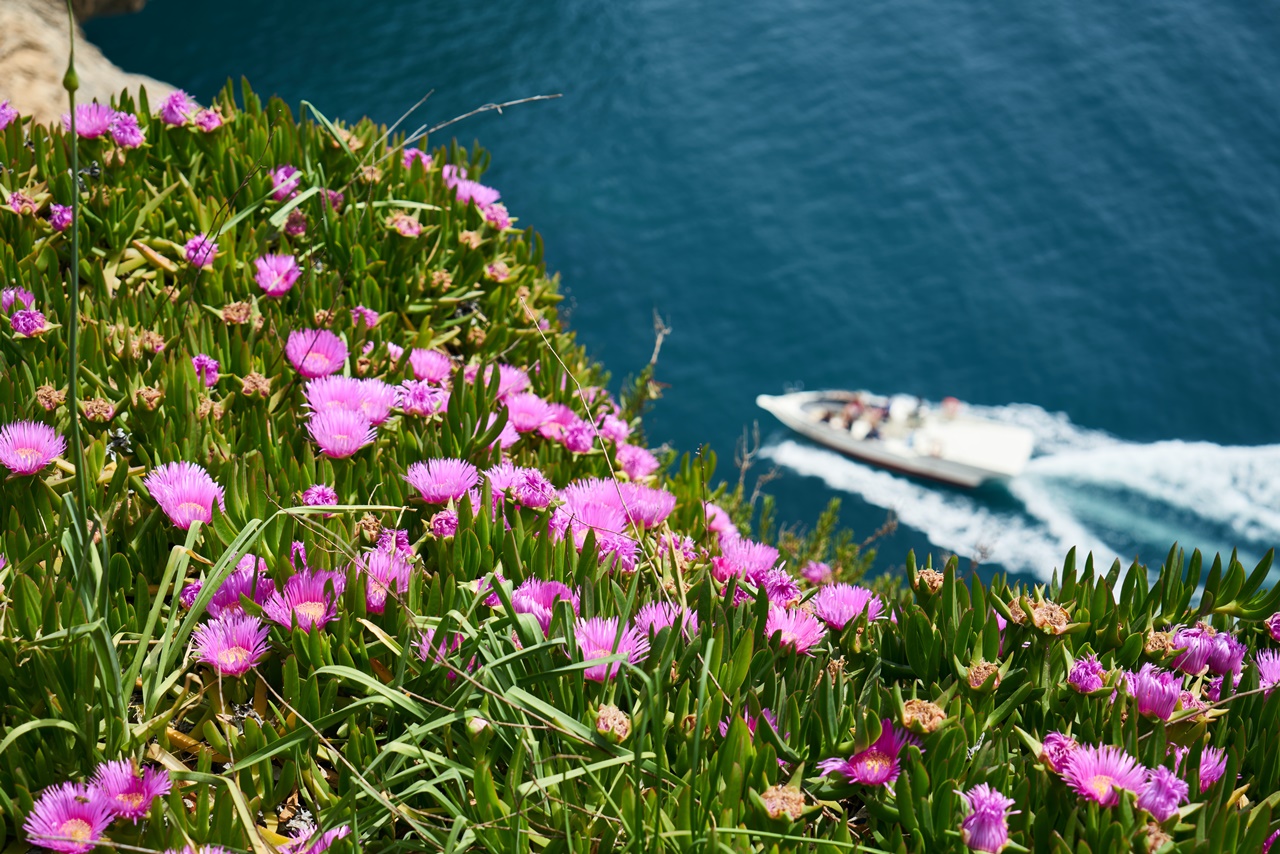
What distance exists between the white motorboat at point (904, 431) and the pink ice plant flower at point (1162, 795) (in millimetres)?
23251

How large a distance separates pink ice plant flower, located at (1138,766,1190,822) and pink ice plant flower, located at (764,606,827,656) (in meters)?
0.58

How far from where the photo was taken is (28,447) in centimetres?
198

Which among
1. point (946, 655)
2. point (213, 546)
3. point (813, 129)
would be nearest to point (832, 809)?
point (946, 655)

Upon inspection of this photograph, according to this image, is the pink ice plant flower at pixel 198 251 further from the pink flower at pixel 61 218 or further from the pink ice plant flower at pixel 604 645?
the pink ice plant flower at pixel 604 645

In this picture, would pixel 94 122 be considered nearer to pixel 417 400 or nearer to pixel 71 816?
pixel 417 400

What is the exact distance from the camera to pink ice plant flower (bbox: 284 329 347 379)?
8.01 ft

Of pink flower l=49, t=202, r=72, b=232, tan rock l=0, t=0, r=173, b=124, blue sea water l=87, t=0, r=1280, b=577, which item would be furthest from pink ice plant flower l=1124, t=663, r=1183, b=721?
blue sea water l=87, t=0, r=1280, b=577

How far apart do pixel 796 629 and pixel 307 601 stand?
86 cm

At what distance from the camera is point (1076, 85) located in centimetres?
3319

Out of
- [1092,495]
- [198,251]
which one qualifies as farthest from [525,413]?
[1092,495]

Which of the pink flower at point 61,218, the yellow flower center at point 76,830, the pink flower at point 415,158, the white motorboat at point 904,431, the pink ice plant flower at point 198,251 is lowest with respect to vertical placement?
the white motorboat at point 904,431

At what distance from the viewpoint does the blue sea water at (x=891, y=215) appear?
25.5 m

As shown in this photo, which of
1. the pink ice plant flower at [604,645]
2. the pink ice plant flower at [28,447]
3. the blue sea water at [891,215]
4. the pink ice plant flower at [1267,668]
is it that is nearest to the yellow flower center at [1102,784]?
the pink ice plant flower at [1267,668]

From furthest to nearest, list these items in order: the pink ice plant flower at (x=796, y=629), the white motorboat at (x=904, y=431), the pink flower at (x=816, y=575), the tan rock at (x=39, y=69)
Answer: the white motorboat at (x=904, y=431)
the tan rock at (x=39, y=69)
the pink flower at (x=816, y=575)
the pink ice plant flower at (x=796, y=629)
